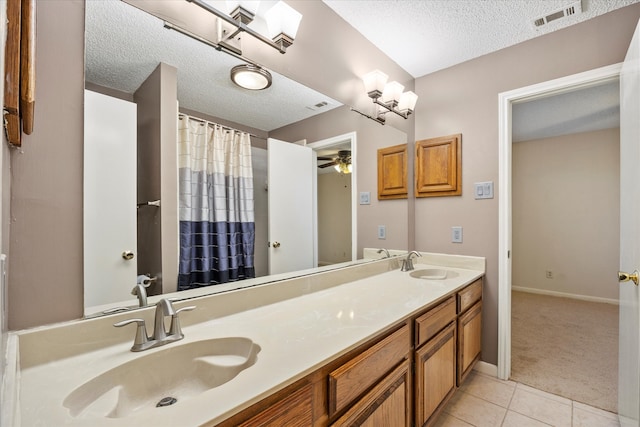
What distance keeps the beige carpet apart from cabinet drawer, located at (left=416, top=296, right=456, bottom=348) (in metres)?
1.03

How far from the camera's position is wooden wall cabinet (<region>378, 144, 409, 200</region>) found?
226 cm

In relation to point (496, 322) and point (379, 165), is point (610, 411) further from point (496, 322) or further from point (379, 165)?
point (379, 165)

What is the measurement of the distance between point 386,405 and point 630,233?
1440 millimetres

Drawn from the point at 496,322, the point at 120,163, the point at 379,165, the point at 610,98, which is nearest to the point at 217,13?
the point at 120,163

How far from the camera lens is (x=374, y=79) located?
1972 mm

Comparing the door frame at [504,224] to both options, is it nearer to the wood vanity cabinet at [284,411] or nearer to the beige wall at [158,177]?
the wood vanity cabinet at [284,411]

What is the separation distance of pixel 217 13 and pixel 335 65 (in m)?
0.87

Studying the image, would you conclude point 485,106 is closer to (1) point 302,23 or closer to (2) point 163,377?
(1) point 302,23

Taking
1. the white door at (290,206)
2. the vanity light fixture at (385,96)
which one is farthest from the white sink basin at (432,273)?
the vanity light fixture at (385,96)

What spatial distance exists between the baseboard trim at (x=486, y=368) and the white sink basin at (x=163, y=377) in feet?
6.77

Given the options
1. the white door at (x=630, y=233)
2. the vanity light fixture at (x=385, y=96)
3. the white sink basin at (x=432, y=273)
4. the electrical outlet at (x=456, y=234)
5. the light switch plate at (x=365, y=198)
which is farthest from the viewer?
the electrical outlet at (x=456, y=234)

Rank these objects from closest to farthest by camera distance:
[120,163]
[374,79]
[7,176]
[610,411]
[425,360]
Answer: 1. [7,176]
2. [120,163]
3. [425,360]
4. [610,411]
5. [374,79]

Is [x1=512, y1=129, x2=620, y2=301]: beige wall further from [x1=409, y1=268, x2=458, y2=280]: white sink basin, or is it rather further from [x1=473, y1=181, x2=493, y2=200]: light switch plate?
[x1=409, y1=268, x2=458, y2=280]: white sink basin

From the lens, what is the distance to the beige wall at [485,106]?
1.82 meters
